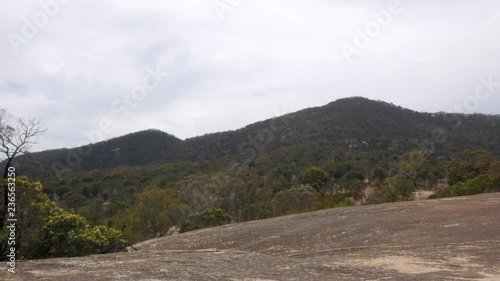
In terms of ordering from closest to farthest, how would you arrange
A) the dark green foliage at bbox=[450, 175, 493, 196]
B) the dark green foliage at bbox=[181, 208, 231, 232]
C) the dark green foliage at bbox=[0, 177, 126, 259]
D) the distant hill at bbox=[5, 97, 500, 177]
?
the dark green foliage at bbox=[0, 177, 126, 259] → the dark green foliage at bbox=[181, 208, 231, 232] → the dark green foliage at bbox=[450, 175, 493, 196] → the distant hill at bbox=[5, 97, 500, 177]

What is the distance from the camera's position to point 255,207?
33562 mm

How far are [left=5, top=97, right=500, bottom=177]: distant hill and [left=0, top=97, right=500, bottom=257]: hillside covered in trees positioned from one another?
0.25 metres

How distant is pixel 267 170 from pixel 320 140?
21.7 metres

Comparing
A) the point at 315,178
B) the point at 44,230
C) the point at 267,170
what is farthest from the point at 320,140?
the point at 44,230

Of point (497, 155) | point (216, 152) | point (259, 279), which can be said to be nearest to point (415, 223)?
point (259, 279)

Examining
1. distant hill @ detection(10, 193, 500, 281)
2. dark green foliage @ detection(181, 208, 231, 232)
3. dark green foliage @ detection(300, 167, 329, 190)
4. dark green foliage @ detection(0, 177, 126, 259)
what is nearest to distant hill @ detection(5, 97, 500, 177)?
dark green foliage @ detection(300, 167, 329, 190)

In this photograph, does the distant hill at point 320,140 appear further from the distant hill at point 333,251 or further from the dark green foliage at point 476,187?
the distant hill at point 333,251

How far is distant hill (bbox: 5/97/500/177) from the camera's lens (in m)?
74.2

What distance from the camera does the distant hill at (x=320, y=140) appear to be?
74.2 m

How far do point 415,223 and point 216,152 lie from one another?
3032 inches

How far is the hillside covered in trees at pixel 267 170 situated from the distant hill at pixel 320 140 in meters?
0.25

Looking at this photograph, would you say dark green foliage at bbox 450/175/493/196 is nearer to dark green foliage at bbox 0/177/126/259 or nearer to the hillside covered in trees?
the hillside covered in trees

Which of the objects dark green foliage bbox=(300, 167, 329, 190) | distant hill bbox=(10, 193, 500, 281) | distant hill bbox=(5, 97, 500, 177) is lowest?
distant hill bbox=(10, 193, 500, 281)

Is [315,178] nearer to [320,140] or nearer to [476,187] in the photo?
[476,187]
